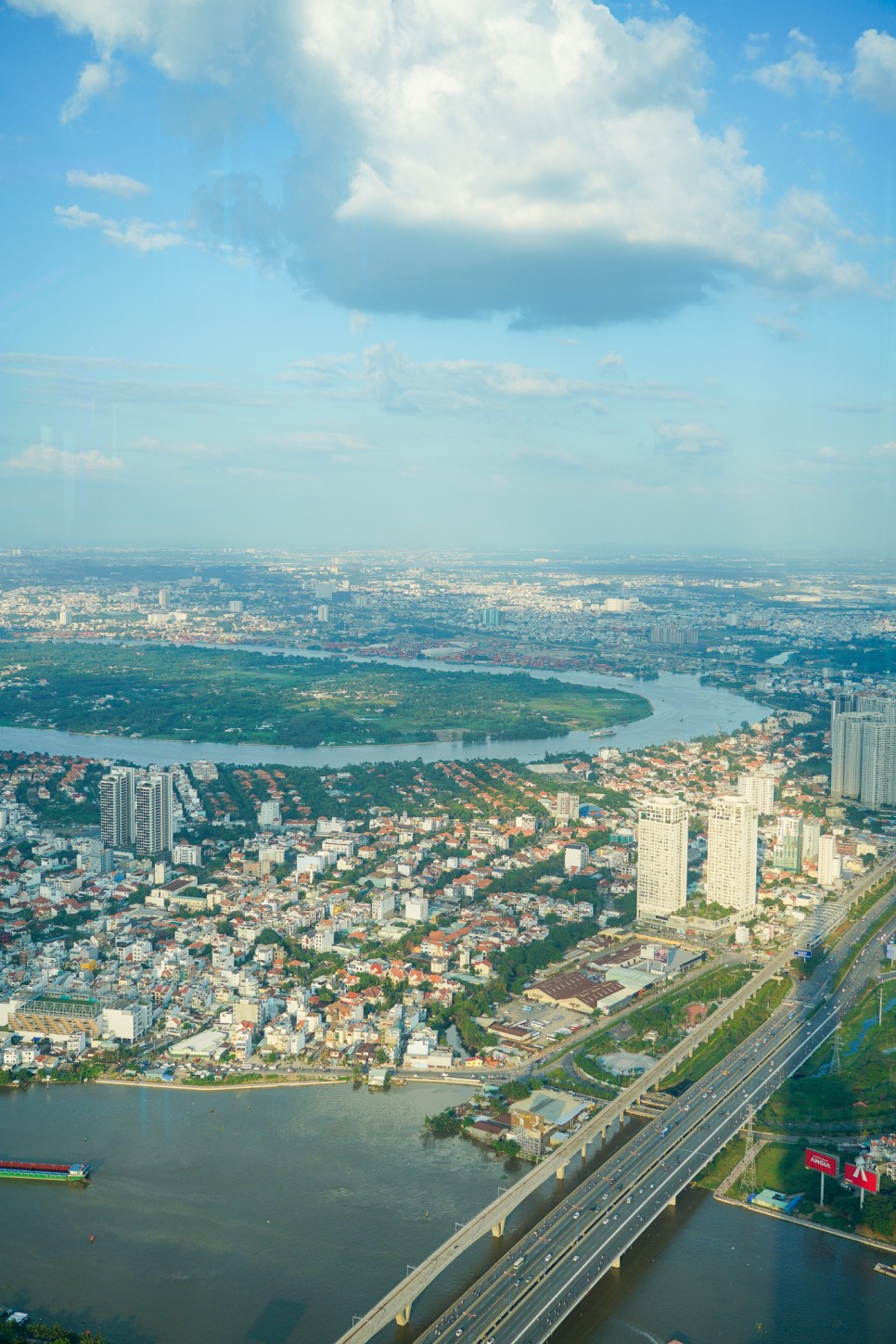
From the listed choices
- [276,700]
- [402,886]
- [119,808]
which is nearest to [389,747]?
[276,700]

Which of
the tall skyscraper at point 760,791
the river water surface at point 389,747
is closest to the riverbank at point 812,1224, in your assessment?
the tall skyscraper at point 760,791

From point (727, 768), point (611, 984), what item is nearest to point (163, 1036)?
point (611, 984)

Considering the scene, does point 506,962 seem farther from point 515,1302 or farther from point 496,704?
point 496,704

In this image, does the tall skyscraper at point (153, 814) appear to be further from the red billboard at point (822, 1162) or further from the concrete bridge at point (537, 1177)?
the red billboard at point (822, 1162)

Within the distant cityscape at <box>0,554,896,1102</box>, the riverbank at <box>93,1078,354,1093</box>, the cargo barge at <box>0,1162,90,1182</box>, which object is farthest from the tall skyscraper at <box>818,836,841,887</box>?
the cargo barge at <box>0,1162,90,1182</box>

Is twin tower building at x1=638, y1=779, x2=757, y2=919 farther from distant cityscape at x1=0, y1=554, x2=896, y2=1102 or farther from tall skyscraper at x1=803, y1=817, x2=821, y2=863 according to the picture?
tall skyscraper at x1=803, y1=817, x2=821, y2=863

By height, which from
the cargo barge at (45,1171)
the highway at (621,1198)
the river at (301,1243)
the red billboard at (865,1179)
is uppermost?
the red billboard at (865,1179)
